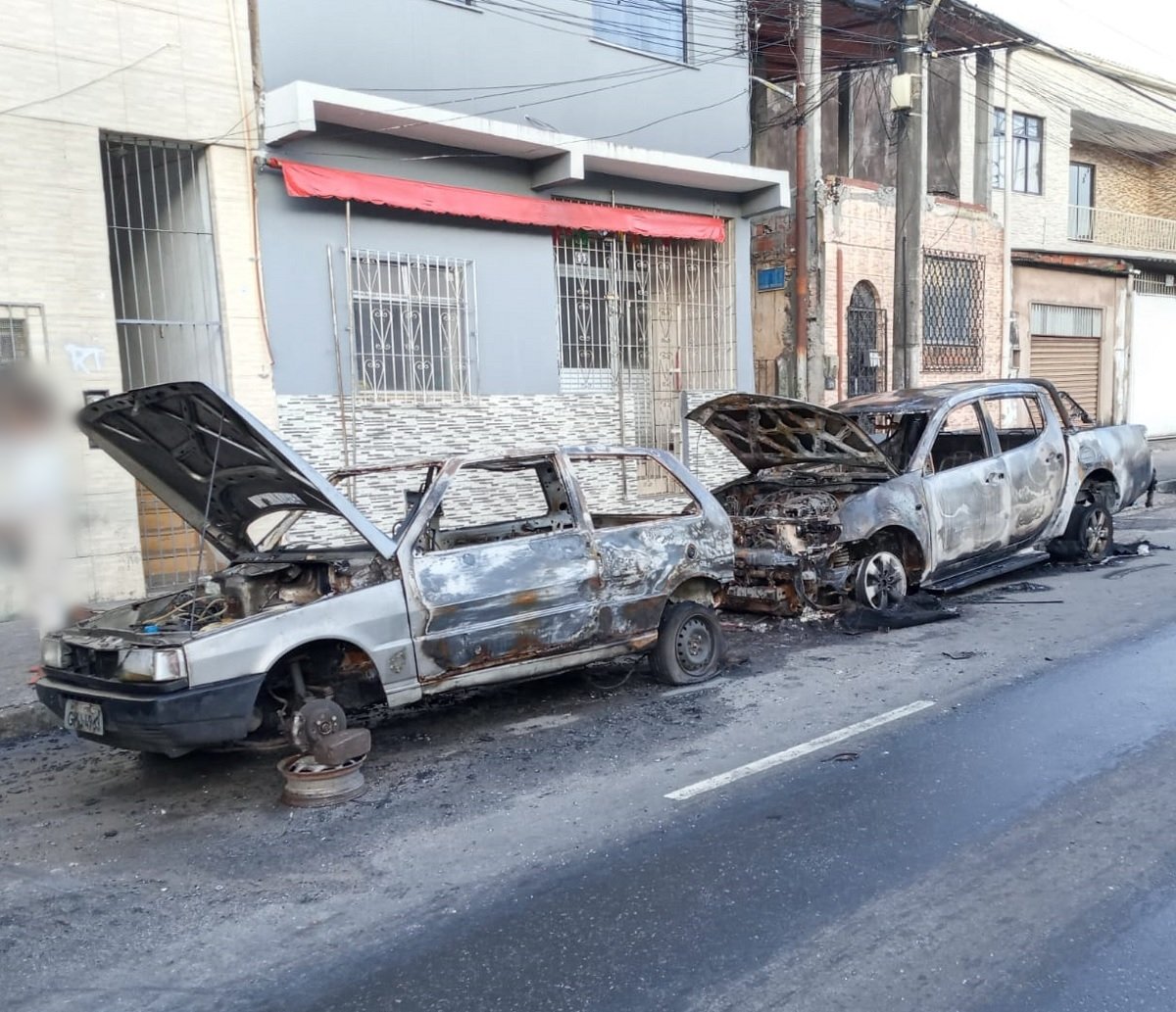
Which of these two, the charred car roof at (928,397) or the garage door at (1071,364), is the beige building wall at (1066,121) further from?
the charred car roof at (928,397)

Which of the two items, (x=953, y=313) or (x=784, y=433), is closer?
(x=784, y=433)

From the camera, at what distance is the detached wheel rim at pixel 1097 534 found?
10.2 meters

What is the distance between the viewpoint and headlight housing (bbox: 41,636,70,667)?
5.08m

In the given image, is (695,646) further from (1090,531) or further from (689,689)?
(1090,531)

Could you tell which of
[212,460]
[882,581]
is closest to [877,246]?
[882,581]

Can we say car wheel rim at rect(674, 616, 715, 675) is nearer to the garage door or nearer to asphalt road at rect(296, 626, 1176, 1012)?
asphalt road at rect(296, 626, 1176, 1012)

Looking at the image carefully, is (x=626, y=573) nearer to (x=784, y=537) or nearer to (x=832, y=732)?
(x=832, y=732)

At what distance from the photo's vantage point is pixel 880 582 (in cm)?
824

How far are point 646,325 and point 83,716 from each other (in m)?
9.87

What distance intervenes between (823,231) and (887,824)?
12554 millimetres

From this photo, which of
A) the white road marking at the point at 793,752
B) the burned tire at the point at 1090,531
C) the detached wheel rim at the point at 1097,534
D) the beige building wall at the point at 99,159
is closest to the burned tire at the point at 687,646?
the white road marking at the point at 793,752

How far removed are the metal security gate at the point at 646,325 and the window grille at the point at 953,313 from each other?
16.3 feet

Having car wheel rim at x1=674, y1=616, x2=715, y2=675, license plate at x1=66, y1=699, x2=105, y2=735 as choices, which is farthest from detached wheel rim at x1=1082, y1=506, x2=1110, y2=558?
license plate at x1=66, y1=699, x2=105, y2=735

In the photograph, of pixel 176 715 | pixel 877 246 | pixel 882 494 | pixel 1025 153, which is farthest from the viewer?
pixel 1025 153
